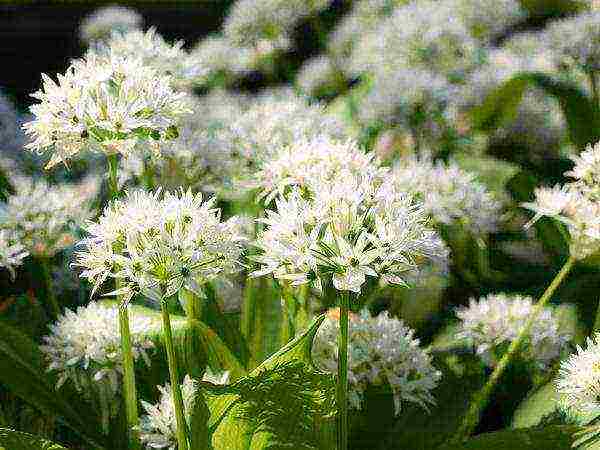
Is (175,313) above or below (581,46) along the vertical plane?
below

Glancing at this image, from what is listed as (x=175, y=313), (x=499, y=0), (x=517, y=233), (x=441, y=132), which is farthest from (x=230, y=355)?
(x=499, y=0)

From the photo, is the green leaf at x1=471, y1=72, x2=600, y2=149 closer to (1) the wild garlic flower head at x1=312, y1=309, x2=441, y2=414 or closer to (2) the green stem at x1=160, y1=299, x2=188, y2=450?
(1) the wild garlic flower head at x1=312, y1=309, x2=441, y2=414

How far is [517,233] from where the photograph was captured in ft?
Answer: 5.03

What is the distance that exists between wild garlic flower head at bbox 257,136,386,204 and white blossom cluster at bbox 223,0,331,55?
790 mm

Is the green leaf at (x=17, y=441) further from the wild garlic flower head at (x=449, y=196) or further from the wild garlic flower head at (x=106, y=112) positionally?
the wild garlic flower head at (x=449, y=196)

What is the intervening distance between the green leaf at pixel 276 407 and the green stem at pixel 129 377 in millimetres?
94

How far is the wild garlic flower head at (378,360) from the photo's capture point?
83cm

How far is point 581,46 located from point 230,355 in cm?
80

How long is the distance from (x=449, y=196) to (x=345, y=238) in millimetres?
434

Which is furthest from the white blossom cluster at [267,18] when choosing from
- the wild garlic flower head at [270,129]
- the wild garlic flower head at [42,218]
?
the wild garlic flower head at [42,218]

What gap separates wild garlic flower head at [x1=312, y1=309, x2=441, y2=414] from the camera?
83 cm

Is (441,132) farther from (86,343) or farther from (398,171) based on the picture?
(86,343)

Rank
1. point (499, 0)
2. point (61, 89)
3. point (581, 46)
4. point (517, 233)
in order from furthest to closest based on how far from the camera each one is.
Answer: point (499, 0) → point (517, 233) → point (581, 46) → point (61, 89)

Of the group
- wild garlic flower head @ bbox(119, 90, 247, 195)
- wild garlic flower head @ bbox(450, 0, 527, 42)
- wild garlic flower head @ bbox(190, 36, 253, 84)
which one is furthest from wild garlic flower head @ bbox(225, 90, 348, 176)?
wild garlic flower head @ bbox(190, 36, 253, 84)
